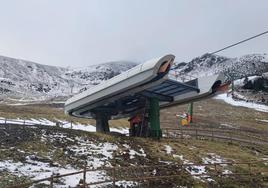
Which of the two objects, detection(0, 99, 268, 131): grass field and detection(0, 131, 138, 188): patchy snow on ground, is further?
detection(0, 99, 268, 131): grass field

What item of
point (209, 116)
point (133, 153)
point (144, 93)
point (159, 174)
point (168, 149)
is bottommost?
point (159, 174)

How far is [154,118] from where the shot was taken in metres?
33.9

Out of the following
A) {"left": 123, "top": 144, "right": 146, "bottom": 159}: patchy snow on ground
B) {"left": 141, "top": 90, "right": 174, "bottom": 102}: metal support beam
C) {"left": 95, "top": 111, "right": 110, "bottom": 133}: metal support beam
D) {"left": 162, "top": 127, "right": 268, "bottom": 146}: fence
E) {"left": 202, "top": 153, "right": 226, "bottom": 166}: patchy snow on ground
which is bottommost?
{"left": 202, "top": 153, "right": 226, "bottom": 166}: patchy snow on ground

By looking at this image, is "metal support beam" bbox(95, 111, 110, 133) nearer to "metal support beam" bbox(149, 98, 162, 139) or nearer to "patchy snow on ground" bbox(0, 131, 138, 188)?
"metal support beam" bbox(149, 98, 162, 139)

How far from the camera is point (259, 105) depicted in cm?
10469

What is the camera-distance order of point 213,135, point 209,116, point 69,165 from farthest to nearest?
point 209,116, point 213,135, point 69,165

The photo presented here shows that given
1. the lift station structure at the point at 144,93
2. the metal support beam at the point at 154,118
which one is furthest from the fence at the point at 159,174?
the metal support beam at the point at 154,118

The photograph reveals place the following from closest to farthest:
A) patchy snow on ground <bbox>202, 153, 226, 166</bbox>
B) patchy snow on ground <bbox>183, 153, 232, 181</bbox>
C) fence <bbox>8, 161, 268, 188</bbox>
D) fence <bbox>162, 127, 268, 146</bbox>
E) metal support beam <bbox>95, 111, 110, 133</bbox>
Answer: fence <bbox>8, 161, 268, 188</bbox> < patchy snow on ground <bbox>183, 153, 232, 181</bbox> < patchy snow on ground <bbox>202, 153, 226, 166</bbox> < metal support beam <bbox>95, 111, 110, 133</bbox> < fence <bbox>162, 127, 268, 146</bbox>

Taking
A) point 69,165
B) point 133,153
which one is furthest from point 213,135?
point 69,165

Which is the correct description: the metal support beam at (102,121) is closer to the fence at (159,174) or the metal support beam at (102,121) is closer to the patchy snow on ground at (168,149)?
the patchy snow on ground at (168,149)

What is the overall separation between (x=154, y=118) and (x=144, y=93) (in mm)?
2180

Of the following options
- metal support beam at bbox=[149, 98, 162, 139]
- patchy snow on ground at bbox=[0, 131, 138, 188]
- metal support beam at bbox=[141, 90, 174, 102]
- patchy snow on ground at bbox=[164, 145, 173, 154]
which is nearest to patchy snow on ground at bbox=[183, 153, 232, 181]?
patchy snow on ground at bbox=[164, 145, 173, 154]

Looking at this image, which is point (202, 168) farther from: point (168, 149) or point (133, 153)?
point (168, 149)

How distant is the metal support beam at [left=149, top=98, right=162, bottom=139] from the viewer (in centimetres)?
3353
